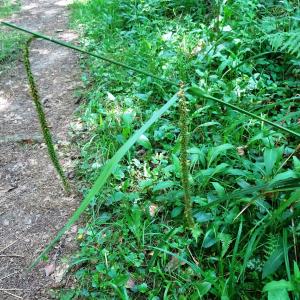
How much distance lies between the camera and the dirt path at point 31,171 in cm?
238

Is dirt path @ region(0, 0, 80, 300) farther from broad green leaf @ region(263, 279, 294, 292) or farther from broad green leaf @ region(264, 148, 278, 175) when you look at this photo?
broad green leaf @ region(264, 148, 278, 175)

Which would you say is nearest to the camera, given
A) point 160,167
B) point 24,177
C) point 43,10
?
point 160,167

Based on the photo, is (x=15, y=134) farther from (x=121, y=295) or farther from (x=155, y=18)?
(x=155, y=18)

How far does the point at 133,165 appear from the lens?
9.23ft

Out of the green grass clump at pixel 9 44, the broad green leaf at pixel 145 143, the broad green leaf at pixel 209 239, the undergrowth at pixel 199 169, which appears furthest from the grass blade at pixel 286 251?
the green grass clump at pixel 9 44

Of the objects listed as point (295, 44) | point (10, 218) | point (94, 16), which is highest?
point (295, 44)

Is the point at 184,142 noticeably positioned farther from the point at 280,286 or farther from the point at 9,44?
the point at 9,44

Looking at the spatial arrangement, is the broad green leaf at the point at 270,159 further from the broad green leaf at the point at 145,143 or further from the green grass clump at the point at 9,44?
the green grass clump at the point at 9,44

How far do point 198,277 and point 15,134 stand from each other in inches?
95.7

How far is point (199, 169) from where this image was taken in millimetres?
2574

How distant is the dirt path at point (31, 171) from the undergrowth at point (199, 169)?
0.72 feet

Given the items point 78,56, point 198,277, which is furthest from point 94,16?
point 198,277

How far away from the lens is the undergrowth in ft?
6.27

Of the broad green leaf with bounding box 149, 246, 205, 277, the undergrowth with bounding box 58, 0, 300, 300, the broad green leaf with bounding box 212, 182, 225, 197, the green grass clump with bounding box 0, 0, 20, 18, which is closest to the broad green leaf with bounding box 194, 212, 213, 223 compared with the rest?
the undergrowth with bounding box 58, 0, 300, 300
